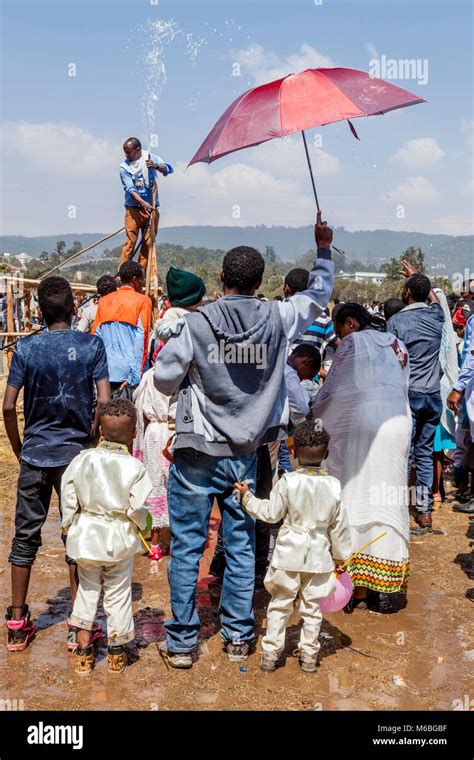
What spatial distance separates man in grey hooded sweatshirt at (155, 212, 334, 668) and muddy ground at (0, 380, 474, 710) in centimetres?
22

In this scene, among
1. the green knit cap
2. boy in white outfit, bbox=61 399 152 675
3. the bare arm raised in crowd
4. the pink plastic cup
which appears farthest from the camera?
the bare arm raised in crowd

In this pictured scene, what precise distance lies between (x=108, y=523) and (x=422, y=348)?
3726 mm

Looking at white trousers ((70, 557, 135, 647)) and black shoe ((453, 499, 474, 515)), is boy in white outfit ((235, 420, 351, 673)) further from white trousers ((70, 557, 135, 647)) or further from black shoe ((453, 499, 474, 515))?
black shoe ((453, 499, 474, 515))

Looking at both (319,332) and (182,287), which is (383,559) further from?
(319,332)

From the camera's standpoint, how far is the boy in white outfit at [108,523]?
359cm

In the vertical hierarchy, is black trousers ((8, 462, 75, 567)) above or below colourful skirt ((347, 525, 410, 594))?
above

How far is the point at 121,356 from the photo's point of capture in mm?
5938

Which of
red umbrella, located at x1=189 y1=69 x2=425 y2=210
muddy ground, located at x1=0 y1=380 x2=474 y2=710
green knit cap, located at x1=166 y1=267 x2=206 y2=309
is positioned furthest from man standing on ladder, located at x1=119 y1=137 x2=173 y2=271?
muddy ground, located at x1=0 y1=380 x2=474 y2=710

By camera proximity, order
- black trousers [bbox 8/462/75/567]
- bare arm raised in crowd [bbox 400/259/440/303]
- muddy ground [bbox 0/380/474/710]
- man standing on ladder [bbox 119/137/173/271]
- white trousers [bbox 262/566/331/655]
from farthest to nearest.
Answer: man standing on ladder [bbox 119/137/173/271]
bare arm raised in crowd [bbox 400/259/440/303]
black trousers [bbox 8/462/75/567]
white trousers [bbox 262/566/331/655]
muddy ground [bbox 0/380/474/710]

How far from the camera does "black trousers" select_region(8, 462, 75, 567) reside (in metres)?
3.93

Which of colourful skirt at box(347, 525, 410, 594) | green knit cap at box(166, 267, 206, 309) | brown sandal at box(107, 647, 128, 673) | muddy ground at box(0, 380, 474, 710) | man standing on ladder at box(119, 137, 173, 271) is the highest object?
man standing on ladder at box(119, 137, 173, 271)

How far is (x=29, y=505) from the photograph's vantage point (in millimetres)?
3943

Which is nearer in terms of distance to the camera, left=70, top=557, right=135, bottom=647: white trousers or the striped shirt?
left=70, top=557, right=135, bottom=647: white trousers

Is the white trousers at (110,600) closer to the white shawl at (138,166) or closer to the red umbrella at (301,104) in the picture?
the red umbrella at (301,104)
